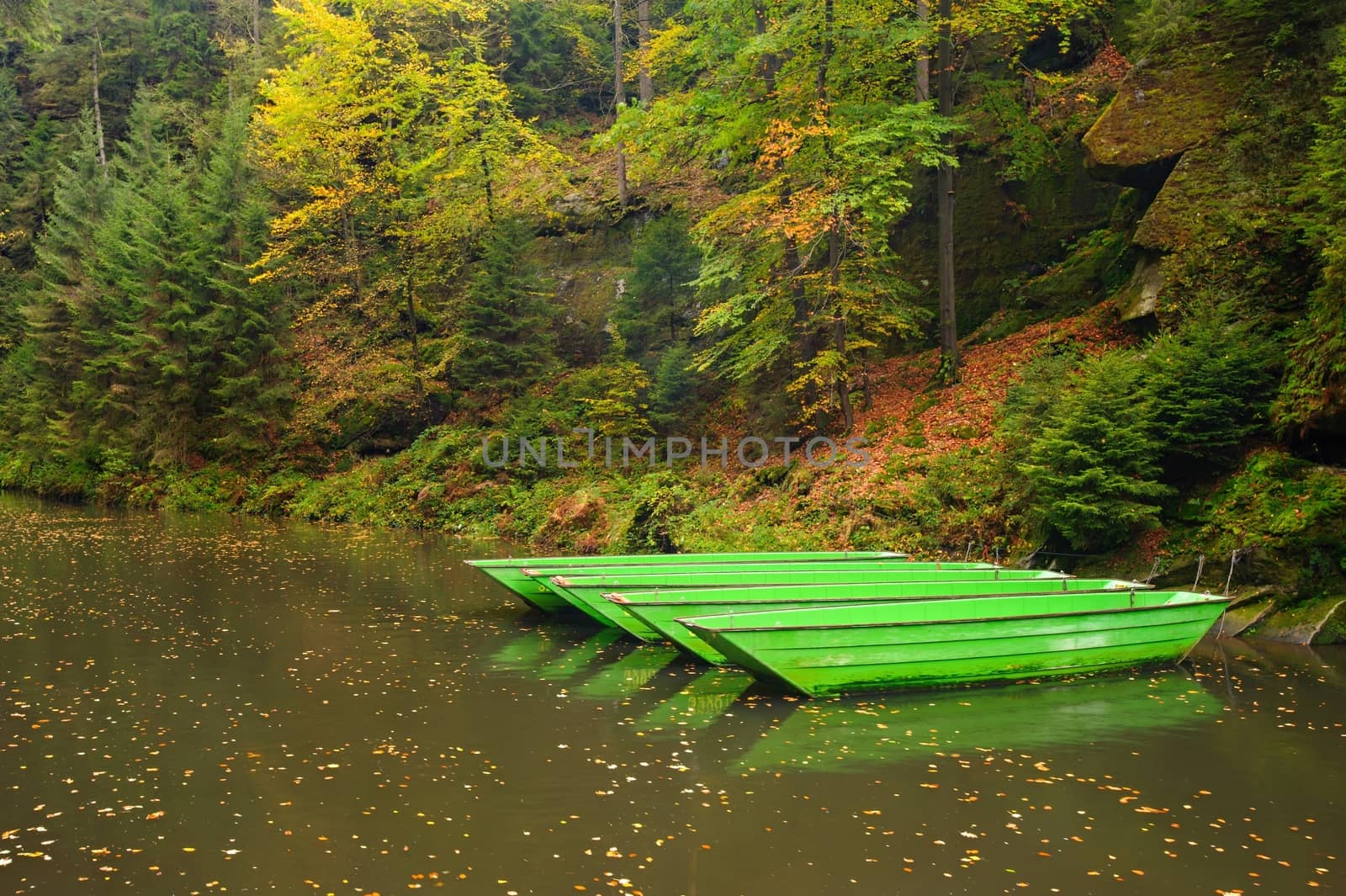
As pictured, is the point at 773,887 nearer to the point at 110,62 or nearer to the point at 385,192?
the point at 385,192

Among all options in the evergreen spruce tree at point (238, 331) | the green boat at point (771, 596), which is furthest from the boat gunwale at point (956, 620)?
the evergreen spruce tree at point (238, 331)

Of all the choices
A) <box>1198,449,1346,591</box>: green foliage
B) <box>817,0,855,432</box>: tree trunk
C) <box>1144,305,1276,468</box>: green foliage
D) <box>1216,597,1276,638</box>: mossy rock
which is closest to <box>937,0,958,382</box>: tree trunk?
<box>817,0,855,432</box>: tree trunk

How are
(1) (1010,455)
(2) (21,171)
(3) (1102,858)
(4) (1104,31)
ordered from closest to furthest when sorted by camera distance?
1. (3) (1102,858)
2. (1) (1010,455)
3. (4) (1104,31)
4. (2) (21,171)

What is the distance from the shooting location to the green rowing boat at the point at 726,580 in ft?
42.1

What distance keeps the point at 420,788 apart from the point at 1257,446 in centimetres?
1211

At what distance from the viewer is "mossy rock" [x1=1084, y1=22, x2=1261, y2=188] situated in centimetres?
1703

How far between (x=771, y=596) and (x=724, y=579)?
1.00 metres

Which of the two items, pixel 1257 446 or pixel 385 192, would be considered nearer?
pixel 1257 446

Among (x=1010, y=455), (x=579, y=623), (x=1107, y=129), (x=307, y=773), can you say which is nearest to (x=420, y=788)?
(x=307, y=773)

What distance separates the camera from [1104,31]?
2300cm

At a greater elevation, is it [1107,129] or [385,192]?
[385,192]

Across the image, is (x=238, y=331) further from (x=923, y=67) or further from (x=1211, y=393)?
(x=1211, y=393)

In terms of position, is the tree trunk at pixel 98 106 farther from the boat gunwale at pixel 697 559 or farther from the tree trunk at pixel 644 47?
the boat gunwale at pixel 697 559

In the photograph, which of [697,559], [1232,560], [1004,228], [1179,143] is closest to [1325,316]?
[1232,560]
